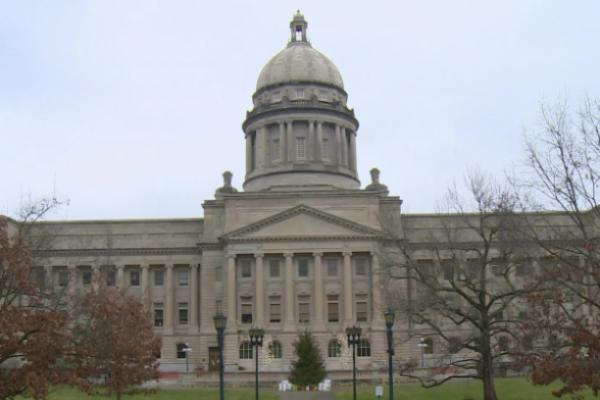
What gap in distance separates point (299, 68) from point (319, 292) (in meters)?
29.5

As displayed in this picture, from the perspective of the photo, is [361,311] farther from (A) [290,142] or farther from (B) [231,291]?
(A) [290,142]

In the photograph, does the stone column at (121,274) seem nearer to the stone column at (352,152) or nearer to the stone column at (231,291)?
the stone column at (231,291)

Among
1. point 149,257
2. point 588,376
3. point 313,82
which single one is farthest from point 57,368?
point 313,82

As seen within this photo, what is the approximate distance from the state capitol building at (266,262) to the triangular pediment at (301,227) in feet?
0.30

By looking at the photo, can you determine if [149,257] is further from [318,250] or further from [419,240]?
[419,240]

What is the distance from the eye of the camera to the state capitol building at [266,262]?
74188 millimetres

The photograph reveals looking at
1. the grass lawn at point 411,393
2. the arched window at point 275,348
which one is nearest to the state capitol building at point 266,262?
the arched window at point 275,348

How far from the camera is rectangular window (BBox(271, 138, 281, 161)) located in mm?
90188

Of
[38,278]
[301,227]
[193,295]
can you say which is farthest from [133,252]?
[38,278]

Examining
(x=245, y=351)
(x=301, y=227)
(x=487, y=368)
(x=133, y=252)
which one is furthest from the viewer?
(x=133, y=252)

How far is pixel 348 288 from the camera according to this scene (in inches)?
2948

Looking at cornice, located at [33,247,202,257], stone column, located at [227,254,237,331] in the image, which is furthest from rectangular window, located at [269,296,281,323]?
cornice, located at [33,247,202,257]

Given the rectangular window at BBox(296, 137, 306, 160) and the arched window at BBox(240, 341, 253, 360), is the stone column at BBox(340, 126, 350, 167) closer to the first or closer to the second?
the rectangular window at BBox(296, 137, 306, 160)

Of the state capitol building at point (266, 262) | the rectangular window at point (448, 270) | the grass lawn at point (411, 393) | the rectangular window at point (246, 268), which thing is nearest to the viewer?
the rectangular window at point (448, 270)
